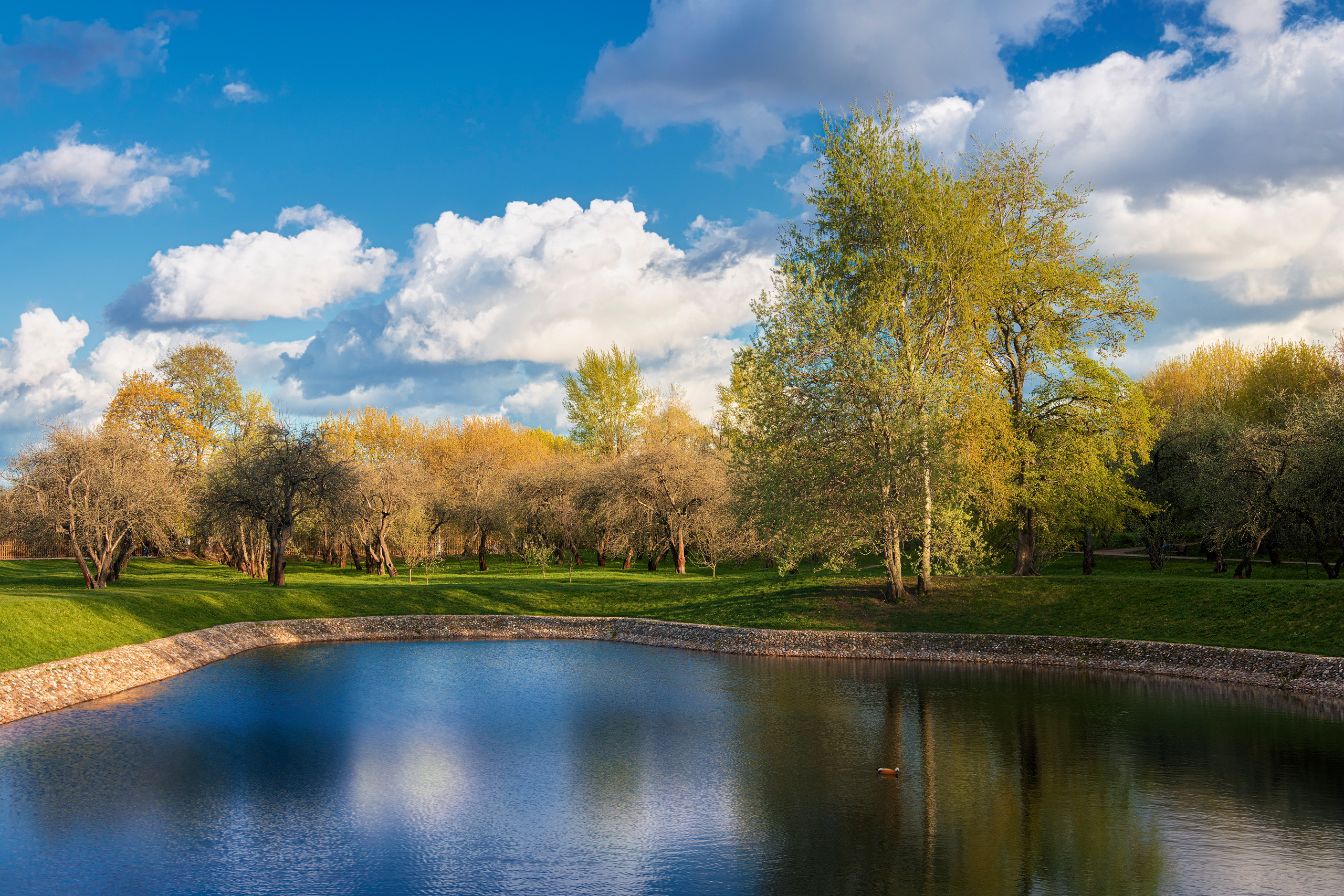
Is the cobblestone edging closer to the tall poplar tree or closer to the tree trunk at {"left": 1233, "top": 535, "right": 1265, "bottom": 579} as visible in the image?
the tall poplar tree

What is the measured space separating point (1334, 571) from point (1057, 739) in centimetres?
3001

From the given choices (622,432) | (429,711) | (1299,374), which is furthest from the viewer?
(622,432)

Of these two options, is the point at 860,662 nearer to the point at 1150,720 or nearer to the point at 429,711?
the point at 1150,720

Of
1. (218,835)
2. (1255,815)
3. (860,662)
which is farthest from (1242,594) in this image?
(218,835)

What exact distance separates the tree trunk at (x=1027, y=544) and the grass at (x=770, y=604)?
106 inches

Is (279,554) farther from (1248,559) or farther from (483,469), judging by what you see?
(1248,559)

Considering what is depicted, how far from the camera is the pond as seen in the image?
13500mm

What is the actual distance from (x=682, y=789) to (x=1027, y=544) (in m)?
30.8

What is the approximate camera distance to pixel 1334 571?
4141cm

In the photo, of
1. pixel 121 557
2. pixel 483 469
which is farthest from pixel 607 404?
pixel 121 557

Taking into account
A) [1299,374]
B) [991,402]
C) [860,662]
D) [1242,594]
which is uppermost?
[1299,374]

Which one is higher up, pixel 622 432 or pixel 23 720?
pixel 622 432

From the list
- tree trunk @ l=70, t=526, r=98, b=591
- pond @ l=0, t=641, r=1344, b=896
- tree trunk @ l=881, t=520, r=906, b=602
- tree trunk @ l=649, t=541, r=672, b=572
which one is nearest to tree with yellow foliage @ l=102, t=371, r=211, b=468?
tree trunk @ l=70, t=526, r=98, b=591

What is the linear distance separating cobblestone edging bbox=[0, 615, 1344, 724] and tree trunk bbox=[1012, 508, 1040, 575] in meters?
9.53
